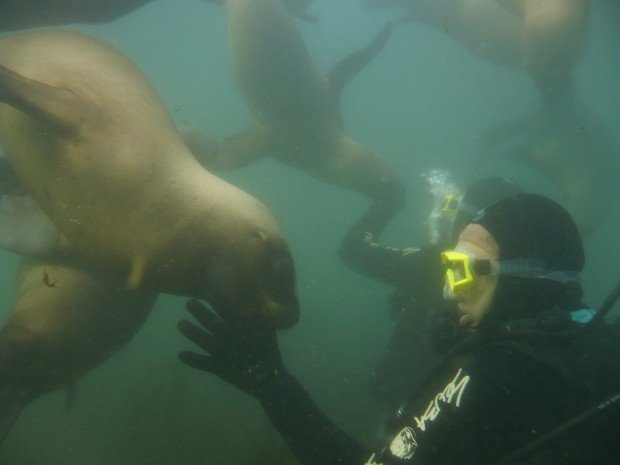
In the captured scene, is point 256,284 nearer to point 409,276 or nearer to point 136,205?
point 136,205

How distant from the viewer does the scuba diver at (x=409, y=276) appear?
16.5 ft

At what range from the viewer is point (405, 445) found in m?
1.98

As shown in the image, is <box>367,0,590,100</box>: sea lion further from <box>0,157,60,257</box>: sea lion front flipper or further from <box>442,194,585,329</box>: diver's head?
<box>0,157,60,257</box>: sea lion front flipper

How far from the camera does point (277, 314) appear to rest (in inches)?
105

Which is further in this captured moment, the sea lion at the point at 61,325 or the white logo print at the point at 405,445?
the sea lion at the point at 61,325

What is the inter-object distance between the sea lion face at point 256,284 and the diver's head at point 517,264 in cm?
99

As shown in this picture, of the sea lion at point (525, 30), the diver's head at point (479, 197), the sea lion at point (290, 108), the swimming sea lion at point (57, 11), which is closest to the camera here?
the swimming sea lion at point (57, 11)

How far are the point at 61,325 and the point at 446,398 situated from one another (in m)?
2.94

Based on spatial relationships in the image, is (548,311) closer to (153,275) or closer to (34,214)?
(153,275)

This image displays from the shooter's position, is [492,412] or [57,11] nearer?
[492,412]

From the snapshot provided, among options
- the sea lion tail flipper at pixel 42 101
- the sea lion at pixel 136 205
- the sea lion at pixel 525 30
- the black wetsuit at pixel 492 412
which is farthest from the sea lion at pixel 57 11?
the sea lion at pixel 525 30

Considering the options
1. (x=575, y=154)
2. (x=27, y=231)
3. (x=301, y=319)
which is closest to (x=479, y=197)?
(x=27, y=231)

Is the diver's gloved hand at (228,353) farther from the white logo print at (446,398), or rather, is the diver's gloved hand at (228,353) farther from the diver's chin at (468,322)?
the diver's chin at (468,322)

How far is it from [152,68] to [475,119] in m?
50.9
